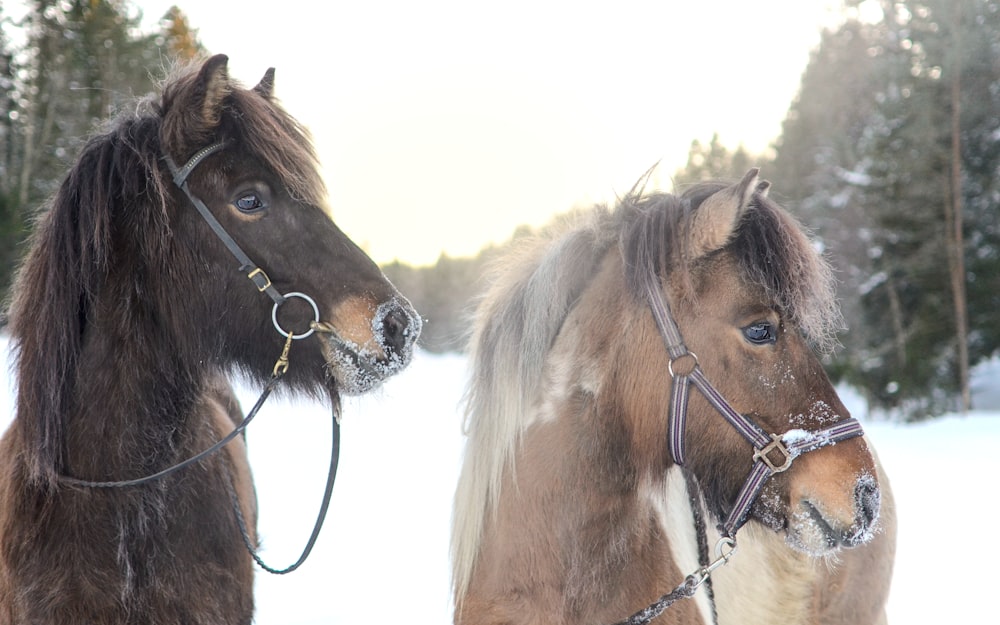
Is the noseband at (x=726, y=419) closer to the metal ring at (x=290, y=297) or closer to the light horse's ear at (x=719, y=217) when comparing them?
the light horse's ear at (x=719, y=217)

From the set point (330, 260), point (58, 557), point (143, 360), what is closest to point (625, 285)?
point (330, 260)

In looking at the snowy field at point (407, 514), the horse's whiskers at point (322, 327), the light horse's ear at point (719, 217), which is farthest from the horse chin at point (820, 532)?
the horse's whiskers at point (322, 327)

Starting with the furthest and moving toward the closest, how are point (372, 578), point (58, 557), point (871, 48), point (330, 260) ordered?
point (871, 48), point (372, 578), point (330, 260), point (58, 557)

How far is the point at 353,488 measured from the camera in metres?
9.29

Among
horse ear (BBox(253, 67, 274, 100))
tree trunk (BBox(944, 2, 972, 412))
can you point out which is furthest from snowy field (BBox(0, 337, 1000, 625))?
tree trunk (BBox(944, 2, 972, 412))

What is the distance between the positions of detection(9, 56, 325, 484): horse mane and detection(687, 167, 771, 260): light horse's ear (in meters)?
1.28

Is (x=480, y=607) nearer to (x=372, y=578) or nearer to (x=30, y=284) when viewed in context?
(x=30, y=284)

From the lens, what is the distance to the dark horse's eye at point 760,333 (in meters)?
2.19

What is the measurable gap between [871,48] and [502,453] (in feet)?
89.3

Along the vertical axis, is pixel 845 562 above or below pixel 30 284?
below

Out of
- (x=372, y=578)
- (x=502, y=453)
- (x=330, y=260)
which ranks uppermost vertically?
(x=330, y=260)

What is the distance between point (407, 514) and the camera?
314 inches

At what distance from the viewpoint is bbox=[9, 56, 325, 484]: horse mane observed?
86.6 inches

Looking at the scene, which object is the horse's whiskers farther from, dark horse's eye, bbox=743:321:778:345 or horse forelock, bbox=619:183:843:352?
dark horse's eye, bbox=743:321:778:345
